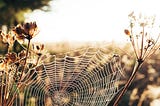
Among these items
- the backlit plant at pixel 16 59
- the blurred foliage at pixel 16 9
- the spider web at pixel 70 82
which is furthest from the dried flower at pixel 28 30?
the blurred foliage at pixel 16 9

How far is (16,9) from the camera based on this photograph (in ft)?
33.0

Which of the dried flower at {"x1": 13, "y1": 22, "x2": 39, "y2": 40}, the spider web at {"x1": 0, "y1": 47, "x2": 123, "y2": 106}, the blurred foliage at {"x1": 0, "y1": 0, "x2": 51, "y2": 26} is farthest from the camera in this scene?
the blurred foliage at {"x1": 0, "y1": 0, "x2": 51, "y2": 26}

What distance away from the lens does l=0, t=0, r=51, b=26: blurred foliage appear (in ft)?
32.3

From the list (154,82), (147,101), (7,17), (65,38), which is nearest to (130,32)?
(147,101)

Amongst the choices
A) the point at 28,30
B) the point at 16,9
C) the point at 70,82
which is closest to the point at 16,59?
the point at 28,30

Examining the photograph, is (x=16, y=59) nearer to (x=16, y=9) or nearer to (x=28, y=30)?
(x=28, y=30)

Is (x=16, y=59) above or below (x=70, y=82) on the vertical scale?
above

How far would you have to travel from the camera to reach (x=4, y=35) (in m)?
2.02

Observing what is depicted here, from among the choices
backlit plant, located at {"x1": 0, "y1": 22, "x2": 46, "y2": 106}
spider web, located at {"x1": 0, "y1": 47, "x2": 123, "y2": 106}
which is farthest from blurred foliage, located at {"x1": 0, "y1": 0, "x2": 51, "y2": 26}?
backlit plant, located at {"x1": 0, "y1": 22, "x2": 46, "y2": 106}

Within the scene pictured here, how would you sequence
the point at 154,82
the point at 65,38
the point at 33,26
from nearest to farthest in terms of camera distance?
the point at 33,26 < the point at 154,82 < the point at 65,38

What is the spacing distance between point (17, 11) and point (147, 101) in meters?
3.23

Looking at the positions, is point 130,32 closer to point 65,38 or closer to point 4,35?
point 4,35

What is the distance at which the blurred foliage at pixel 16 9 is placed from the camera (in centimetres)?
984

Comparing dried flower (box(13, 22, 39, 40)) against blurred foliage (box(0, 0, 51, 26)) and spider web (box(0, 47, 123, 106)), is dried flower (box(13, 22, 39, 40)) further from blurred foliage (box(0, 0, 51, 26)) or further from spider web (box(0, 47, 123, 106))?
blurred foliage (box(0, 0, 51, 26))
